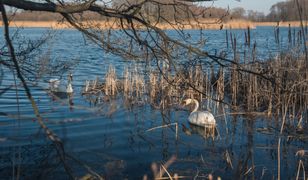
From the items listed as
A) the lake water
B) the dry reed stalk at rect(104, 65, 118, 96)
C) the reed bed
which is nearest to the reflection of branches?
the lake water

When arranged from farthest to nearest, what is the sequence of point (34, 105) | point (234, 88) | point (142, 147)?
point (234, 88)
point (142, 147)
point (34, 105)

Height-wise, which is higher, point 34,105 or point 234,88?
point 34,105

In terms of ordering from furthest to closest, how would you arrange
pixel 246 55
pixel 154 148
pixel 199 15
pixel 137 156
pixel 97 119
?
pixel 246 55
pixel 97 119
pixel 154 148
pixel 137 156
pixel 199 15

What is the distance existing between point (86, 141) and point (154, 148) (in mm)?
1106

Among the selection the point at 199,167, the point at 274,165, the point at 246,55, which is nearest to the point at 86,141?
the point at 199,167

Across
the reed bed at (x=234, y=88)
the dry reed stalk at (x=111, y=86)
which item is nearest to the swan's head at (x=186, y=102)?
the reed bed at (x=234, y=88)

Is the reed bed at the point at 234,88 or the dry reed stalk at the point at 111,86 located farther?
the dry reed stalk at the point at 111,86

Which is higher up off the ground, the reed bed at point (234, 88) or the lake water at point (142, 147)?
the reed bed at point (234, 88)

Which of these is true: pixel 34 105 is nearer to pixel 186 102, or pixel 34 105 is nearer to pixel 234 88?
pixel 186 102

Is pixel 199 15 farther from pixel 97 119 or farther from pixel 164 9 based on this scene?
pixel 97 119

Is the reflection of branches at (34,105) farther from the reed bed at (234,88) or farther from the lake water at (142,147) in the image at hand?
the reed bed at (234,88)

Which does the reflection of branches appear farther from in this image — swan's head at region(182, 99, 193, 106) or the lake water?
swan's head at region(182, 99, 193, 106)

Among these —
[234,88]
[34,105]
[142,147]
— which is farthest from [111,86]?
[34,105]

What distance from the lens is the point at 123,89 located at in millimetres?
10180
